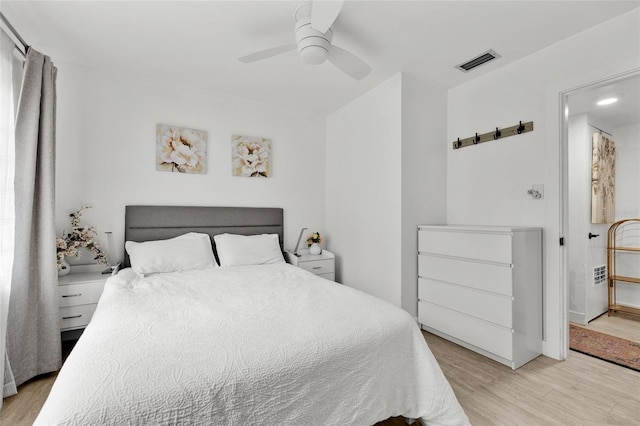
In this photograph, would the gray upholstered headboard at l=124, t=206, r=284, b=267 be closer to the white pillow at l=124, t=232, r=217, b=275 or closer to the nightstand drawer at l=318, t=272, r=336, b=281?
the white pillow at l=124, t=232, r=217, b=275

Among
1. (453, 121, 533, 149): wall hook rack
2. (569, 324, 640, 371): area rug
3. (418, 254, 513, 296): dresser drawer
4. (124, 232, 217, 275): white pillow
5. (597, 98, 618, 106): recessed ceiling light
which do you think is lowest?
(569, 324, 640, 371): area rug

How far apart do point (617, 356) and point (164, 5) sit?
424 centimetres

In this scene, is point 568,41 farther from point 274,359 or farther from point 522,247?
point 274,359

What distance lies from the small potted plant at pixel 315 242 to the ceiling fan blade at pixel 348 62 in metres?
2.03

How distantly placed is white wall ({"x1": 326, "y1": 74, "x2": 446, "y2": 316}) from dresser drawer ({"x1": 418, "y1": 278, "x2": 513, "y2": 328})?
17cm

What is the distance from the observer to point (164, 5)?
189cm

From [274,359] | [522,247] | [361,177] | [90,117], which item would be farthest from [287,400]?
[90,117]

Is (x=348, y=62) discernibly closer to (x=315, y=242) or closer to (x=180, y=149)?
(x=180, y=149)

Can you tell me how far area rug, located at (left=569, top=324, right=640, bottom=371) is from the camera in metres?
2.26

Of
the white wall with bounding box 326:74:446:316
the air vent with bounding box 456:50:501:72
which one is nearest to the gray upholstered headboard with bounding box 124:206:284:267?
the white wall with bounding box 326:74:446:316

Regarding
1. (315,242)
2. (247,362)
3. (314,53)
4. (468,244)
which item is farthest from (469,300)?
(314,53)

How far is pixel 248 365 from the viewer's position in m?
1.08

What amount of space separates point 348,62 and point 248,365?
1964 millimetres

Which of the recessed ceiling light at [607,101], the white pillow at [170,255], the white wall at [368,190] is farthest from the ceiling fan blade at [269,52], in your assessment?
the recessed ceiling light at [607,101]
